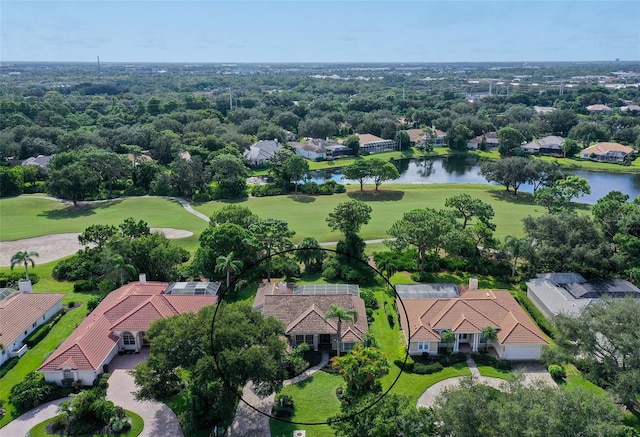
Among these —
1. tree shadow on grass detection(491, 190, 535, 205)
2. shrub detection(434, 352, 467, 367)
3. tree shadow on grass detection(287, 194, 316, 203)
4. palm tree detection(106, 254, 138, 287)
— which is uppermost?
palm tree detection(106, 254, 138, 287)

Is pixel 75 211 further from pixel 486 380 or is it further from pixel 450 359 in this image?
pixel 486 380

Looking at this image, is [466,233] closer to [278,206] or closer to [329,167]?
[278,206]

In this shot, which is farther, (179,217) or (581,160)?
(581,160)

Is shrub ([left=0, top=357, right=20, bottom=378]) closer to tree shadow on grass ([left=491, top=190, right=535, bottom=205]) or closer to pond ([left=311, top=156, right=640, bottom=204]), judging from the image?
pond ([left=311, top=156, right=640, bottom=204])

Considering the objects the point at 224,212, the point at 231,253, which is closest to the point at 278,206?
the point at 224,212

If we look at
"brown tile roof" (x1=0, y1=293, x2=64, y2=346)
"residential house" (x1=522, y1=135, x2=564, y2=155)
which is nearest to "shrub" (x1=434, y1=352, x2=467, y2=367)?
"brown tile roof" (x1=0, y1=293, x2=64, y2=346)

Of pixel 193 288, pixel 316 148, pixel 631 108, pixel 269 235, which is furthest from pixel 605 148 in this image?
pixel 193 288
